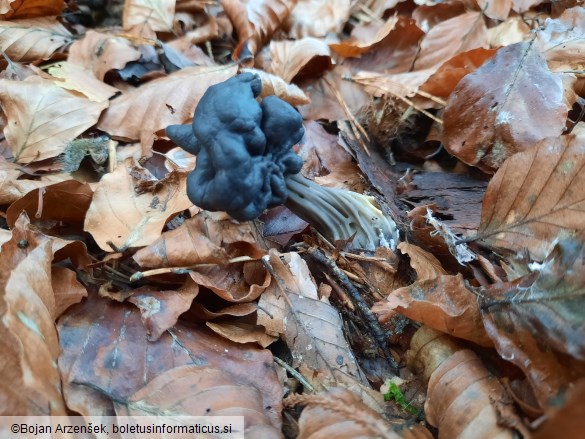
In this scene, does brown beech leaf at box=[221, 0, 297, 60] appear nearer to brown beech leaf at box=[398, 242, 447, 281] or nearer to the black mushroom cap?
the black mushroom cap

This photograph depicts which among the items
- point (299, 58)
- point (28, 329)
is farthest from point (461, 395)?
point (299, 58)

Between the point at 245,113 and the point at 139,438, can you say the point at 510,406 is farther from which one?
the point at 245,113

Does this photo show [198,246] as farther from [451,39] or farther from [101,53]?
[451,39]

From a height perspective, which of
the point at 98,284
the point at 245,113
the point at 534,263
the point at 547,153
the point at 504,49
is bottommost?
the point at 98,284

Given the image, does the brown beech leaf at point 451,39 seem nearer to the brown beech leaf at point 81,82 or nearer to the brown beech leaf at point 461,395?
the brown beech leaf at point 81,82

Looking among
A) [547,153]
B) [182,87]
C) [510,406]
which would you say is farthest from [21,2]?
[510,406]

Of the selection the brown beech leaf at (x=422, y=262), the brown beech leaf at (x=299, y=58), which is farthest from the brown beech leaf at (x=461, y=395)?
the brown beech leaf at (x=299, y=58)
